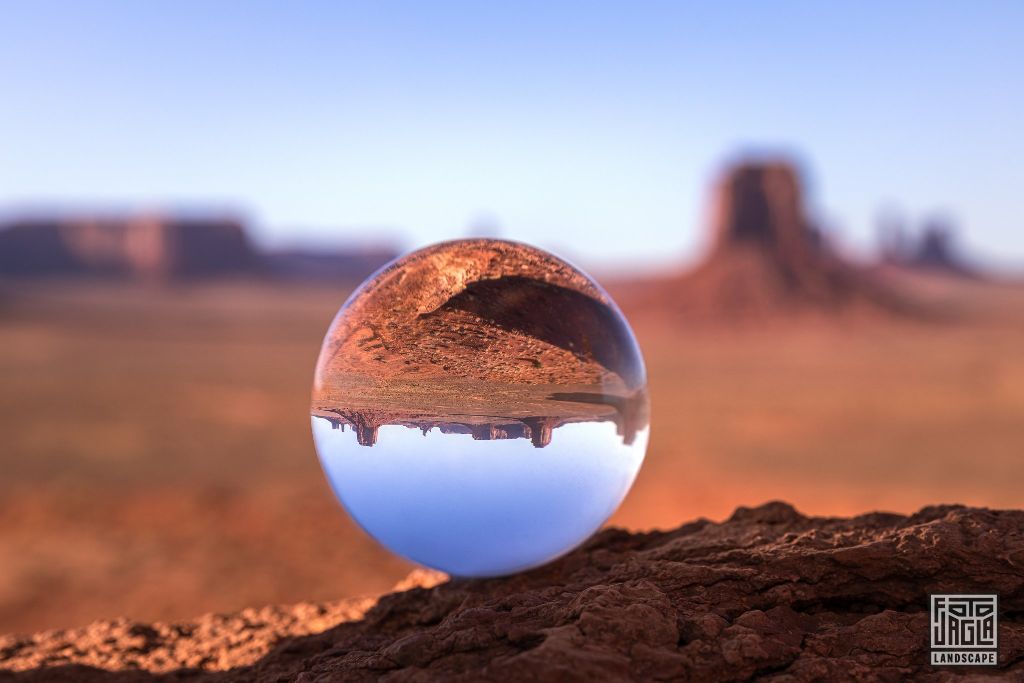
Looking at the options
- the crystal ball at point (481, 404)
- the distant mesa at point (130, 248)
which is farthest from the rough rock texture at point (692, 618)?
the distant mesa at point (130, 248)

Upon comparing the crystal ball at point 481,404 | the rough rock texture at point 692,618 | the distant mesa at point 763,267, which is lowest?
the rough rock texture at point 692,618

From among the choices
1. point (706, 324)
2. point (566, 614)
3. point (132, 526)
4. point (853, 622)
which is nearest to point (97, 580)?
point (132, 526)

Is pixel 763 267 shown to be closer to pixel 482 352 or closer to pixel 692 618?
pixel 482 352

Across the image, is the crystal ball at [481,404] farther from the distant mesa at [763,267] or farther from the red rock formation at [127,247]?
the red rock formation at [127,247]

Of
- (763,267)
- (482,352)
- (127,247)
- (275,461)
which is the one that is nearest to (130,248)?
(127,247)

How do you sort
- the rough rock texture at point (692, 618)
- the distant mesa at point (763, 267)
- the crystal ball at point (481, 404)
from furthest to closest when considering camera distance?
the distant mesa at point (763, 267)
the crystal ball at point (481, 404)
the rough rock texture at point (692, 618)

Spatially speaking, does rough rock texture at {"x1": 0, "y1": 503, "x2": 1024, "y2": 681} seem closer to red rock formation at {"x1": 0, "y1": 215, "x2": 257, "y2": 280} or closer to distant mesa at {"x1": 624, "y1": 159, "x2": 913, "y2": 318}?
distant mesa at {"x1": 624, "y1": 159, "x2": 913, "y2": 318}
